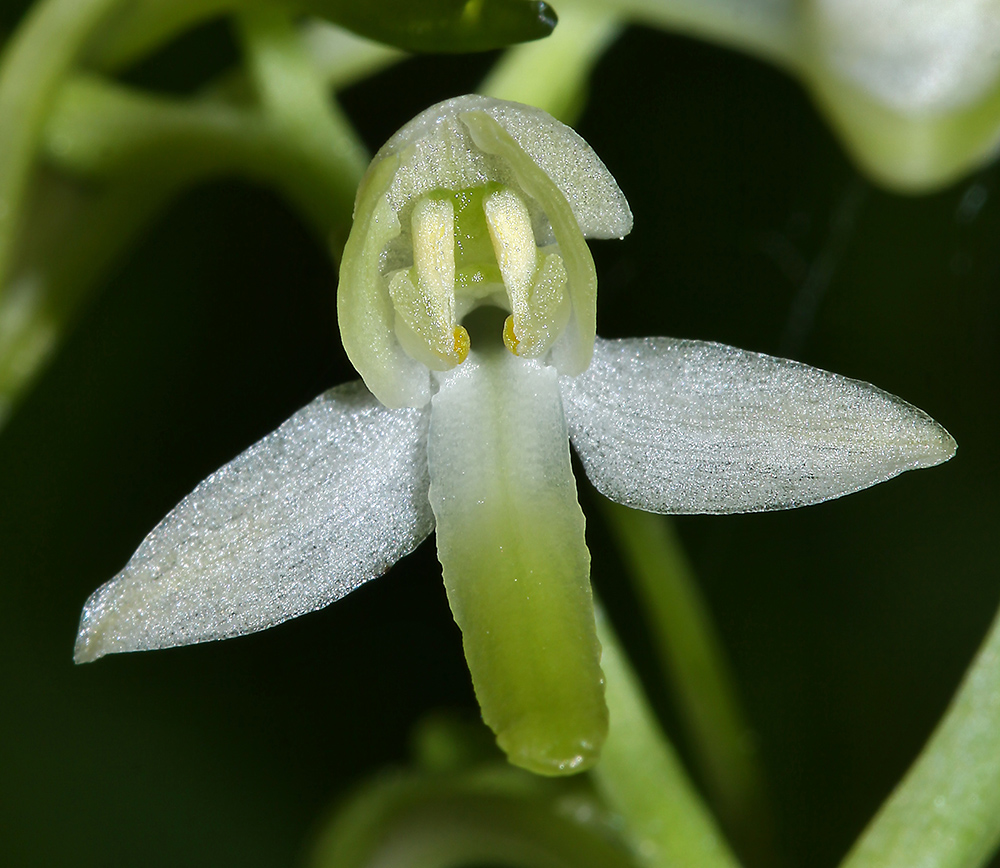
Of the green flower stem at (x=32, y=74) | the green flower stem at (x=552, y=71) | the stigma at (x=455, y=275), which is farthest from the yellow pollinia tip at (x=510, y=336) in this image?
the green flower stem at (x=32, y=74)

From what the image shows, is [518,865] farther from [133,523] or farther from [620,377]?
[133,523]

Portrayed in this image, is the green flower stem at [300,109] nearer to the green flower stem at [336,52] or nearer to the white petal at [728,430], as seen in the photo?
the green flower stem at [336,52]

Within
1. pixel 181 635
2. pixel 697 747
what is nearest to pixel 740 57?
pixel 697 747

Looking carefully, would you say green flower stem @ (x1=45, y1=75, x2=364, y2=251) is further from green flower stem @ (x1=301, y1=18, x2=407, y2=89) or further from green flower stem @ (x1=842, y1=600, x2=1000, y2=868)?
green flower stem @ (x1=842, y1=600, x2=1000, y2=868)

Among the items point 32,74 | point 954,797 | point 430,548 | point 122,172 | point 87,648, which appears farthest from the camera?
point 430,548

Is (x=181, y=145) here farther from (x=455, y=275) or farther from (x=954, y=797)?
(x=954, y=797)

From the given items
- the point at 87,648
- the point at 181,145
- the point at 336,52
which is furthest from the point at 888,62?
the point at 87,648
